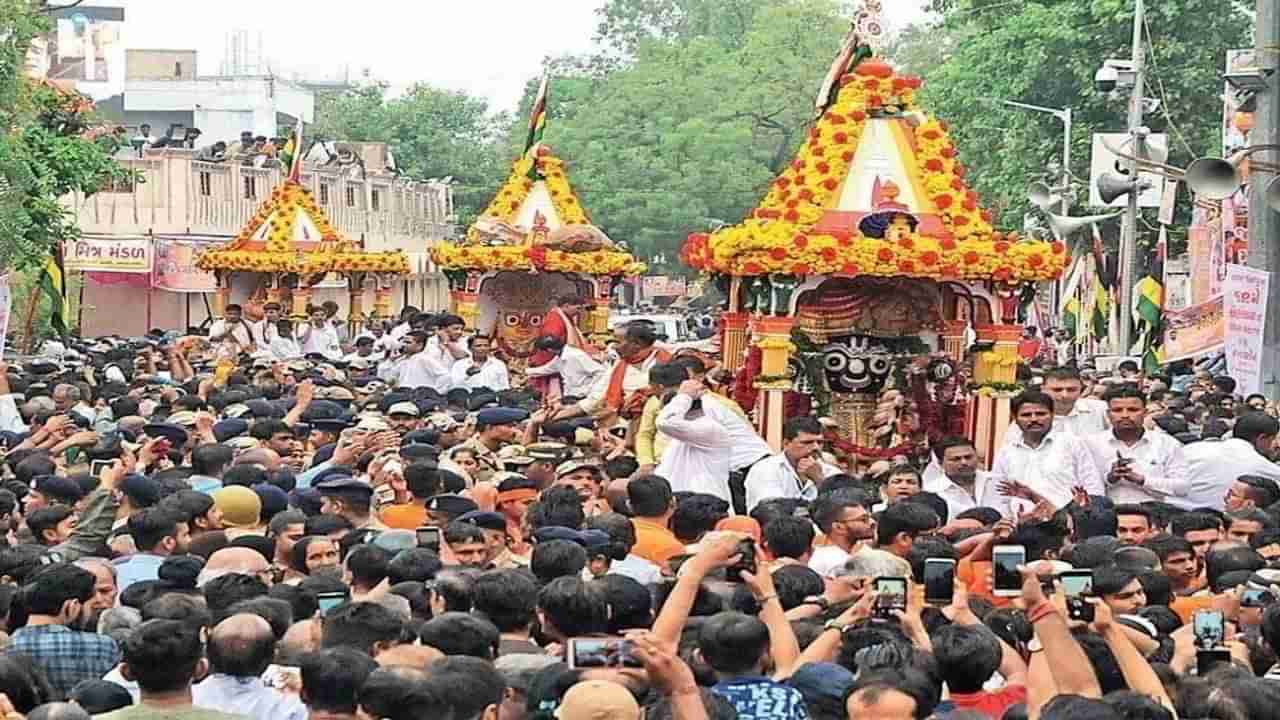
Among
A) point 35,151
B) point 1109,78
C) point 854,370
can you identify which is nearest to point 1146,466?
point 854,370

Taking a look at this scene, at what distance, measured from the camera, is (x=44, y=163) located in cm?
2792

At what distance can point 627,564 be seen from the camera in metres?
9.77

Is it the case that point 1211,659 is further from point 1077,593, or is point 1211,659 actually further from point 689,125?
point 689,125

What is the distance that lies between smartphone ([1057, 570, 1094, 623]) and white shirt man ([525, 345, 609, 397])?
13674 mm

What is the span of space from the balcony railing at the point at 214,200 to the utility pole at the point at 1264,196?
28.6 m

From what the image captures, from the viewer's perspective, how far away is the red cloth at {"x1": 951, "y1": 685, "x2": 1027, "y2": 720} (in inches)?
292

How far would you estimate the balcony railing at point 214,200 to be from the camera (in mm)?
49312

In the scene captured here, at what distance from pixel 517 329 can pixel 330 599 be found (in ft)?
68.6

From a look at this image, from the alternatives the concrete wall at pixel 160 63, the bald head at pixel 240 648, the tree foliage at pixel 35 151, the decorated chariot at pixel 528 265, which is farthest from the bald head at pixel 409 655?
the concrete wall at pixel 160 63

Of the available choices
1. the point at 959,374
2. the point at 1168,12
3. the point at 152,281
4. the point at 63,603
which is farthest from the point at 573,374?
the point at 152,281

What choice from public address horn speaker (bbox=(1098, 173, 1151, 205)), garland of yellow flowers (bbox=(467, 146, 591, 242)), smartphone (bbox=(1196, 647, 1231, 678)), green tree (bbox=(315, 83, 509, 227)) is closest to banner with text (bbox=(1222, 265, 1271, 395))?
public address horn speaker (bbox=(1098, 173, 1151, 205))

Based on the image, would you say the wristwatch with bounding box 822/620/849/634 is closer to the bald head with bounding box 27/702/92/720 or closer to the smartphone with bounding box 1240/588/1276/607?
the smartphone with bounding box 1240/588/1276/607

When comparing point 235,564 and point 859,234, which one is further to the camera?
point 859,234

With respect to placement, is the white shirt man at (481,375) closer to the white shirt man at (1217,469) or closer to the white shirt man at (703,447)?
the white shirt man at (703,447)
